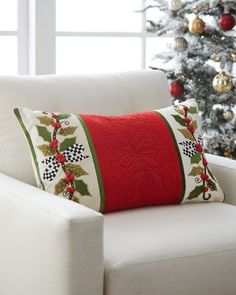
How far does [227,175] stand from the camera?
9.31ft

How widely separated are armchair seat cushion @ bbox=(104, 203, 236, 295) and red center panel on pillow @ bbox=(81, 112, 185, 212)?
0.27 feet

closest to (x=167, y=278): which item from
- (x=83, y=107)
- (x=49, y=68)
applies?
(x=83, y=107)

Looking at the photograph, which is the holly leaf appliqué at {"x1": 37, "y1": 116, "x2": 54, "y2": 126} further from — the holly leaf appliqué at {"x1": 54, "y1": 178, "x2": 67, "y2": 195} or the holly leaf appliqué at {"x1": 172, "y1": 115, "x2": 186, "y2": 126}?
the holly leaf appliqué at {"x1": 172, "y1": 115, "x2": 186, "y2": 126}

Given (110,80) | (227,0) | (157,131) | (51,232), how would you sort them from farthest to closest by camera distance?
(227,0) < (110,80) < (157,131) < (51,232)

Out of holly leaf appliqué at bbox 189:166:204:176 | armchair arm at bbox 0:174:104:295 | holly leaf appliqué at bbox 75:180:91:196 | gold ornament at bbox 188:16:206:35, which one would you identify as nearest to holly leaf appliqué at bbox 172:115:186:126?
holly leaf appliqué at bbox 189:166:204:176

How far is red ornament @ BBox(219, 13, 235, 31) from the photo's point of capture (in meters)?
3.91

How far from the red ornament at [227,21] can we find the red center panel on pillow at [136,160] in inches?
52.6

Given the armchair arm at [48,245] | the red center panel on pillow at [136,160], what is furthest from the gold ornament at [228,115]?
the armchair arm at [48,245]

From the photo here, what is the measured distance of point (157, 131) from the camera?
270 centimetres

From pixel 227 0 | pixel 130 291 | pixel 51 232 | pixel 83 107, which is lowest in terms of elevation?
pixel 130 291

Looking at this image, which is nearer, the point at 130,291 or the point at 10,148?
the point at 130,291

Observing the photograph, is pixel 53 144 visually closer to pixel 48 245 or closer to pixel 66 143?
pixel 66 143

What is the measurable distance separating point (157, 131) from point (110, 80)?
0.33 meters

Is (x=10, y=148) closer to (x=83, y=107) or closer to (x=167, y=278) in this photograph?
(x=83, y=107)
